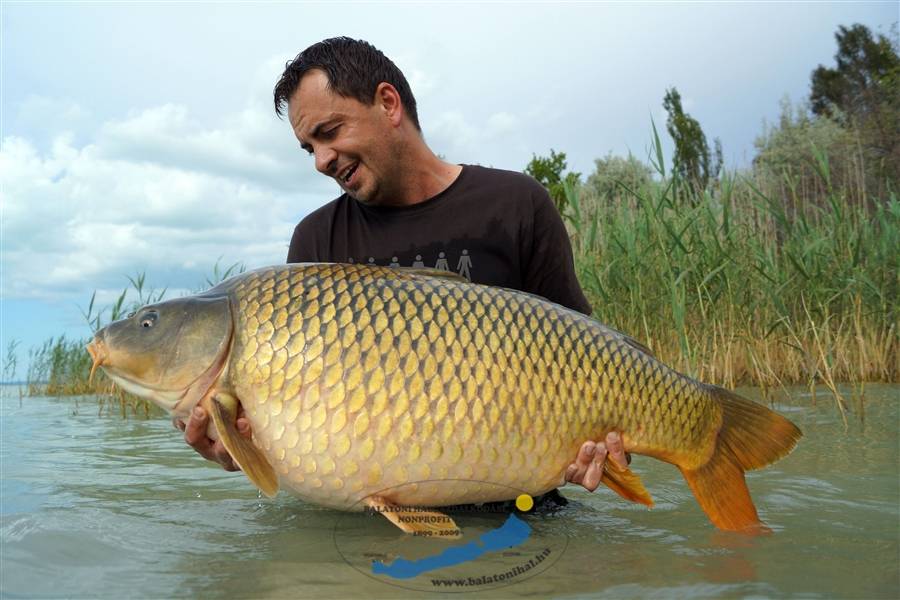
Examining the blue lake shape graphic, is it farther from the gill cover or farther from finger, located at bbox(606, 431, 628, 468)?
the gill cover

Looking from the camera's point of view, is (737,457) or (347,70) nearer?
(737,457)

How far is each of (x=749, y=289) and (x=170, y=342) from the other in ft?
14.0

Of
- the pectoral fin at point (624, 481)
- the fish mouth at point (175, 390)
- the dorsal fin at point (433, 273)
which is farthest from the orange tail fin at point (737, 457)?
the fish mouth at point (175, 390)

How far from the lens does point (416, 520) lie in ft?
6.24

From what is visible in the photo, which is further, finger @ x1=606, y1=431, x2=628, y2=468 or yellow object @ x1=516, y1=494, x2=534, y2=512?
yellow object @ x1=516, y1=494, x2=534, y2=512

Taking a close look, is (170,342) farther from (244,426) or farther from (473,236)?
(473,236)

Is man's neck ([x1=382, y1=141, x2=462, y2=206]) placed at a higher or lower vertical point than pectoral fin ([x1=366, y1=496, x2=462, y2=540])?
higher

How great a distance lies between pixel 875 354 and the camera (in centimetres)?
545

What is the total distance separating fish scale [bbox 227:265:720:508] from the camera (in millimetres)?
1802

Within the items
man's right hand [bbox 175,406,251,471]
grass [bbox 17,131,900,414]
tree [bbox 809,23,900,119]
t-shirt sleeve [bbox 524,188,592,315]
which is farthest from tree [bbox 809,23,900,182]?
man's right hand [bbox 175,406,251,471]

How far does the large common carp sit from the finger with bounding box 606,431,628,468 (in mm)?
27

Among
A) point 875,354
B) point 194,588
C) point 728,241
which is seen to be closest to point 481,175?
point 194,588

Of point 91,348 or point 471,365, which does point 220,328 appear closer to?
point 91,348

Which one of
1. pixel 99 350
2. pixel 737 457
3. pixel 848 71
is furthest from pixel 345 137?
pixel 848 71
